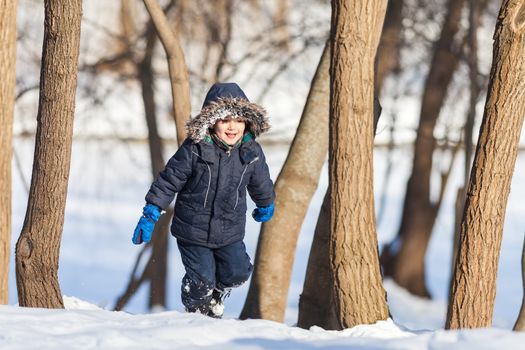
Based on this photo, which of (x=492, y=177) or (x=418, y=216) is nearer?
(x=492, y=177)

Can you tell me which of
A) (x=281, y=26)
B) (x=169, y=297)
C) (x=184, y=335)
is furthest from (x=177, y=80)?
(x=169, y=297)

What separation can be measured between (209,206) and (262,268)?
6.92 ft

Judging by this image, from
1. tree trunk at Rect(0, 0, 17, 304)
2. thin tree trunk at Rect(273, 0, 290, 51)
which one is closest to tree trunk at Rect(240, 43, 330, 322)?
tree trunk at Rect(0, 0, 17, 304)

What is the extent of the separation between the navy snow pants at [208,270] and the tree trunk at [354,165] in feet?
2.21

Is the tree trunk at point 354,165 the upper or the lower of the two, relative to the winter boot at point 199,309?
upper

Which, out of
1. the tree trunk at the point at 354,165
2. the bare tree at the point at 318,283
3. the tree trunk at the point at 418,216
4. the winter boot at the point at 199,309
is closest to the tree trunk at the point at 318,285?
the bare tree at the point at 318,283

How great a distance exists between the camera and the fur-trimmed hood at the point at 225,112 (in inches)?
239

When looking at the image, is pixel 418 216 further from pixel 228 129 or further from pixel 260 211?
pixel 228 129

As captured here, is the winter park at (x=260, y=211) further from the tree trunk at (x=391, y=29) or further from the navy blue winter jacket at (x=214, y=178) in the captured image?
the tree trunk at (x=391, y=29)

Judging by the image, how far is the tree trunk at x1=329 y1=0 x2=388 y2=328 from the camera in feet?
19.5

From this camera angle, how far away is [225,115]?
608 centimetres

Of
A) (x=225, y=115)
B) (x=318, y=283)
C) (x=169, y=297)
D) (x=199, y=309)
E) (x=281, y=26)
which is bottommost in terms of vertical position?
(x=169, y=297)

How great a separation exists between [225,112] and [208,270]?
0.99m

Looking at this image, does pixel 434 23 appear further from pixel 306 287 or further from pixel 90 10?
pixel 306 287
